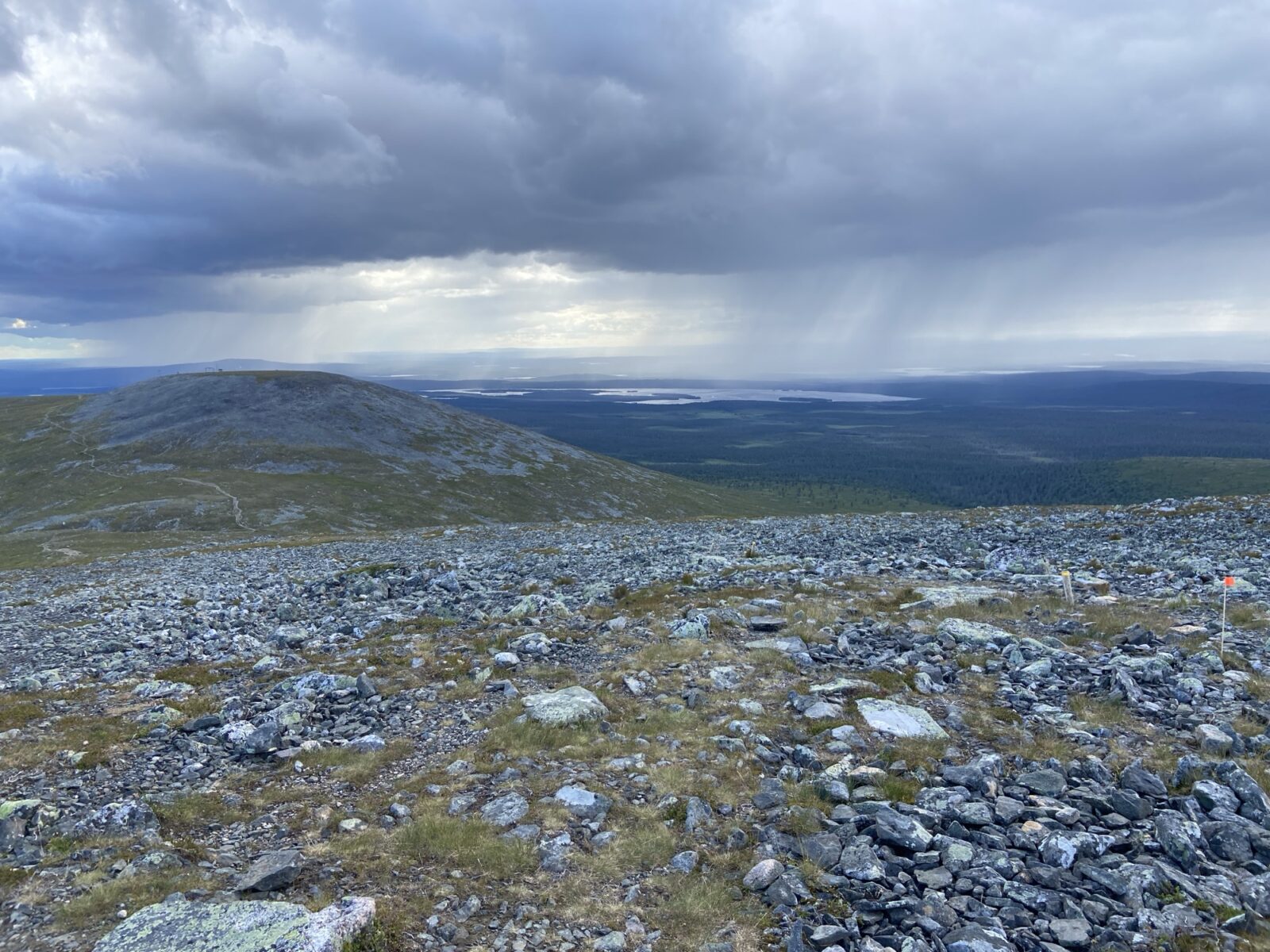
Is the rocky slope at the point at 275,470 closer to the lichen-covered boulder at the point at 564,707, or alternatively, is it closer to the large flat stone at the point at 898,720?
the lichen-covered boulder at the point at 564,707

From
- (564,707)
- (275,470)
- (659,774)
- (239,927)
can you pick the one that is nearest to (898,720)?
(659,774)

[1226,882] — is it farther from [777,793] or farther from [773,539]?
[773,539]

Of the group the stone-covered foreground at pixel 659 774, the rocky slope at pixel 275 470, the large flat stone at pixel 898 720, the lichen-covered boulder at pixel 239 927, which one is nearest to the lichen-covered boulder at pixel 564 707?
the stone-covered foreground at pixel 659 774

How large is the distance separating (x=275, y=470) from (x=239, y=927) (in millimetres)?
134605

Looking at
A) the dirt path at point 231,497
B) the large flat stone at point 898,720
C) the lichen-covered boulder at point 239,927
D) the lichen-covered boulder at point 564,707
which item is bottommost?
the dirt path at point 231,497

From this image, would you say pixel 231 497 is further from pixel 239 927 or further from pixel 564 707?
pixel 239 927

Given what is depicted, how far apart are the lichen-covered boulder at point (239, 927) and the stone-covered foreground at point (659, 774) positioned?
0.04 metres

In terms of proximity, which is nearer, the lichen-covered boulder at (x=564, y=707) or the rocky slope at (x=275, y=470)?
the lichen-covered boulder at (x=564, y=707)

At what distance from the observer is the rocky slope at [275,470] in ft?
285

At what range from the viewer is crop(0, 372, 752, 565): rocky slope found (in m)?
86.9

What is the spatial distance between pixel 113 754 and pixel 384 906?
7.43 meters

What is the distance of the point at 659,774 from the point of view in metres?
10.7

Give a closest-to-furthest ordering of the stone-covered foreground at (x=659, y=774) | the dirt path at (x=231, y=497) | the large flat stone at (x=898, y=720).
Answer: the stone-covered foreground at (x=659, y=774) < the large flat stone at (x=898, y=720) < the dirt path at (x=231, y=497)

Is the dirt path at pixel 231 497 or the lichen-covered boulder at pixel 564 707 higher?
the lichen-covered boulder at pixel 564 707
